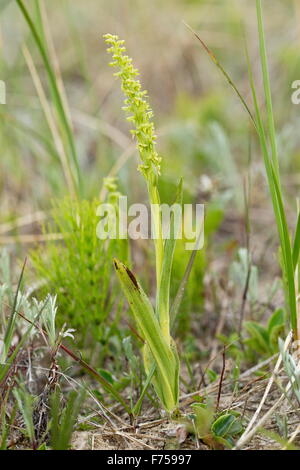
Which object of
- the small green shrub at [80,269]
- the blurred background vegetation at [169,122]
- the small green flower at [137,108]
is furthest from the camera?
the blurred background vegetation at [169,122]

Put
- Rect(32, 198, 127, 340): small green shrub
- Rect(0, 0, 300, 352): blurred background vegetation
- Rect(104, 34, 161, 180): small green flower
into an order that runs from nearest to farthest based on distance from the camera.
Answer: Rect(104, 34, 161, 180): small green flower
Rect(32, 198, 127, 340): small green shrub
Rect(0, 0, 300, 352): blurred background vegetation

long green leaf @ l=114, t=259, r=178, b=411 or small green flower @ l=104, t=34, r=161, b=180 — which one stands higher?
small green flower @ l=104, t=34, r=161, b=180

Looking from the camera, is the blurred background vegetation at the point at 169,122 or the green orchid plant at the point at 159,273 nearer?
the green orchid plant at the point at 159,273

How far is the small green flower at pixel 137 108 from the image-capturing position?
1079 mm

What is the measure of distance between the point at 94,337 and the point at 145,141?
593 millimetres

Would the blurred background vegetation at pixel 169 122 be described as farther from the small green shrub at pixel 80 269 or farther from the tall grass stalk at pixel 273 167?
the tall grass stalk at pixel 273 167

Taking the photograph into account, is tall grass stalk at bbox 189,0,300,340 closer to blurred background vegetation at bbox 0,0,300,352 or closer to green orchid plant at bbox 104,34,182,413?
green orchid plant at bbox 104,34,182,413

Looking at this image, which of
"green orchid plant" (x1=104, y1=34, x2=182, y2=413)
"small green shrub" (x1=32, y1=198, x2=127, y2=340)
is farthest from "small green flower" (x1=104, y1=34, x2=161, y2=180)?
"small green shrub" (x1=32, y1=198, x2=127, y2=340)

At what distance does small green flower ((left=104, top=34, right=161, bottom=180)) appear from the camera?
108cm

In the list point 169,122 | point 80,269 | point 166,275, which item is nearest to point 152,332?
point 166,275

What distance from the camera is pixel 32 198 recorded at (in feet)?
7.87

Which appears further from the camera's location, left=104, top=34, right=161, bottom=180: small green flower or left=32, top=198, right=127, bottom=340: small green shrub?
left=32, top=198, right=127, bottom=340: small green shrub

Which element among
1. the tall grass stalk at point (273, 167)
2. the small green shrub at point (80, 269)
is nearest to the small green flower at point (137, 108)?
the tall grass stalk at point (273, 167)

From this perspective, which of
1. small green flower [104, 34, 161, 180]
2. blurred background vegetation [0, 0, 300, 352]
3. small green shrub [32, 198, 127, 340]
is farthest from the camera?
blurred background vegetation [0, 0, 300, 352]
